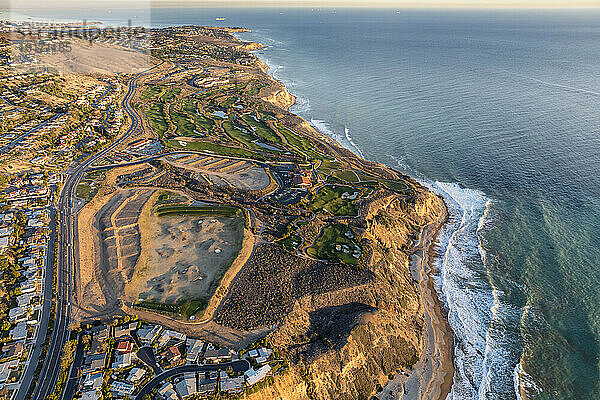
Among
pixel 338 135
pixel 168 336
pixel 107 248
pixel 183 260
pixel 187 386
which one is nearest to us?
pixel 187 386

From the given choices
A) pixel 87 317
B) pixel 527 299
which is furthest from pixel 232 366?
pixel 527 299

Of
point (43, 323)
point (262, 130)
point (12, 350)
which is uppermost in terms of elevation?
point (262, 130)

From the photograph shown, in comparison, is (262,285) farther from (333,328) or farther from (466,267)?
(466,267)

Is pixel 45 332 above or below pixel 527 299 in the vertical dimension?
below

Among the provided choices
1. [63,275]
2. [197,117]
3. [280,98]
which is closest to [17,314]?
[63,275]

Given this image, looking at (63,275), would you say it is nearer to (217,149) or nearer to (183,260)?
(183,260)

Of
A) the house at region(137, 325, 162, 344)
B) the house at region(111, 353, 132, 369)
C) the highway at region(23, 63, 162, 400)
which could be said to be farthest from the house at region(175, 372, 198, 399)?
the highway at region(23, 63, 162, 400)
